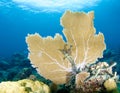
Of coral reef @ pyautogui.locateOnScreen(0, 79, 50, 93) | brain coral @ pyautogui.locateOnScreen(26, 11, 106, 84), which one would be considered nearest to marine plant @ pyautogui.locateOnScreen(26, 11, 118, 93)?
brain coral @ pyautogui.locateOnScreen(26, 11, 106, 84)

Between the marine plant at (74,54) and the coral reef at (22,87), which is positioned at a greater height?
the marine plant at (74,54)

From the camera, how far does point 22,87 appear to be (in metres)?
2.66

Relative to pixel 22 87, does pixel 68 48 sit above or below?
above

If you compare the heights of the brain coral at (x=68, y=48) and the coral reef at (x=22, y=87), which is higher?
the brain coral at (x=68, y=48)

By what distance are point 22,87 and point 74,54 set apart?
901mm

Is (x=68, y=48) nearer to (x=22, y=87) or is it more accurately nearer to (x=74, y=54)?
(x=74, y=54)

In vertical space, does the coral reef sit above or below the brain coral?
below

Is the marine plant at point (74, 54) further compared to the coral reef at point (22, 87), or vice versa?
the marine plant at point (74, 54)

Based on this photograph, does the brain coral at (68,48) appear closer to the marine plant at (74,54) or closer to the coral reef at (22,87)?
the marine plant at (74,54)

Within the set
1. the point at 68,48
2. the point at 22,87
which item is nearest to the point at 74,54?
the point at 68,48

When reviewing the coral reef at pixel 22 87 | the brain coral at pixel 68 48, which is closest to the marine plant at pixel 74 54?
the brain coral at pixel 68 48

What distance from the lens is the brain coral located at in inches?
118

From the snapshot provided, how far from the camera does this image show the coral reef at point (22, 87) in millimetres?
2594

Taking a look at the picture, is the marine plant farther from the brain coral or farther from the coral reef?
the coral reef
